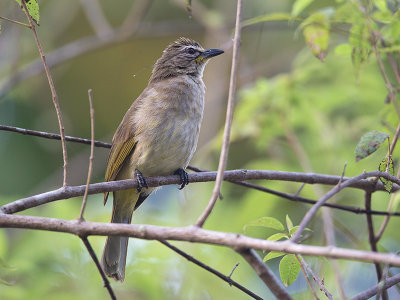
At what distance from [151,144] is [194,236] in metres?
2.26

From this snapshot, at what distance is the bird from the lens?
4.05 meters

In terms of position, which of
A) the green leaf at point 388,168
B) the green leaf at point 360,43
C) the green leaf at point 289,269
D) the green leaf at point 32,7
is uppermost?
the green leaf at point 360,43

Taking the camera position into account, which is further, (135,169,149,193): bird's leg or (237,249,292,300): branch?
(135,169,149,193): bird's leg

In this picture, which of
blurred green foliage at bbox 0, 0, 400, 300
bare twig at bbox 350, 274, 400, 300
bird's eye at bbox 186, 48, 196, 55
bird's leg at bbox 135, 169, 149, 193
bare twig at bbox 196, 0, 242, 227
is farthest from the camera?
bird's eye at bbox 186, 48, 196, 55

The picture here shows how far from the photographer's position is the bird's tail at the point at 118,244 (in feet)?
13.0

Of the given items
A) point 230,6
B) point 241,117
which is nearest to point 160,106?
point 241,117

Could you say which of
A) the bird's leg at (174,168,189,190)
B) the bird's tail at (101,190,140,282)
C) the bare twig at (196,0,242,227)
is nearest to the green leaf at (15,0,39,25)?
the bare twig at (196,0,242,227)

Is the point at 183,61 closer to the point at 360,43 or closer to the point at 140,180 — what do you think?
the point at 140,180

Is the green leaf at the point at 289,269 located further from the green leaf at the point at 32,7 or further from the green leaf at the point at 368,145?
the green leaf at the point at 32,7

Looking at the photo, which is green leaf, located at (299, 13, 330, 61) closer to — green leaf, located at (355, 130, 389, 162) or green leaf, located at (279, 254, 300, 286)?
green leaf, located at (355, 130, 389, 162)

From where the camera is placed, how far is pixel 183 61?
486cm

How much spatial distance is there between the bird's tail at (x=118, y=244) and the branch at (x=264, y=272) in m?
2.16

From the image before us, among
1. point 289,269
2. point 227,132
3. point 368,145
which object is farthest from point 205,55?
point 227,132

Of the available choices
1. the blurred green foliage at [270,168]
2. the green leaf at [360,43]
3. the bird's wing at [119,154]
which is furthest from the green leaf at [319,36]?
the bird's wing at [119,154]
